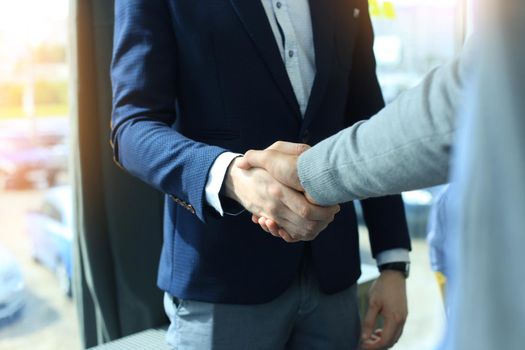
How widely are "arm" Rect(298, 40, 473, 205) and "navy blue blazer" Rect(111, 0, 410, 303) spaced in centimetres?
27

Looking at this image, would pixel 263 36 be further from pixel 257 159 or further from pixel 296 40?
pixel 257 159

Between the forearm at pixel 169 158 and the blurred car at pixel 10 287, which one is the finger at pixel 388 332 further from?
the blurred car at pixel 10 287

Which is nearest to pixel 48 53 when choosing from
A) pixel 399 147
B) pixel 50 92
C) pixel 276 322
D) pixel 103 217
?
pixel 50 92

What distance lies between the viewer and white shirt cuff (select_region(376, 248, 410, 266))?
1.33m

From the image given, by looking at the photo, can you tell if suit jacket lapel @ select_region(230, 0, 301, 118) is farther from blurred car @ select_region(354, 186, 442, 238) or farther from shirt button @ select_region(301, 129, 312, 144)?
blurred car @ select_region(354, 186, 442, 238)

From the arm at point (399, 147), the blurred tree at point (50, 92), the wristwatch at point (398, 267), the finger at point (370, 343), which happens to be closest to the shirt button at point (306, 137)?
the arm at point (399, 147)

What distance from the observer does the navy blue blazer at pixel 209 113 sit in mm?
1068

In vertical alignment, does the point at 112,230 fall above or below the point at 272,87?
below

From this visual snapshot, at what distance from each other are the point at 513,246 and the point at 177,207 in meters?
0.79

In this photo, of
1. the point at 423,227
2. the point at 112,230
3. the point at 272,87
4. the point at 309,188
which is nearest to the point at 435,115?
the point at 309,188

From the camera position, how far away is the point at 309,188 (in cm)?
89

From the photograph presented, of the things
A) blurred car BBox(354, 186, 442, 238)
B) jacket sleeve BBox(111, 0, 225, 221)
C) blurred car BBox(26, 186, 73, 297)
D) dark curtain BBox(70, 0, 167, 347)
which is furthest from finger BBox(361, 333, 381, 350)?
blurred car BBox(354, 186, 442, 238)

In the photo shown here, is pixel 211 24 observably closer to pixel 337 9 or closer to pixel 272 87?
pixel 272 87

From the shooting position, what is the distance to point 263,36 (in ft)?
3.60
